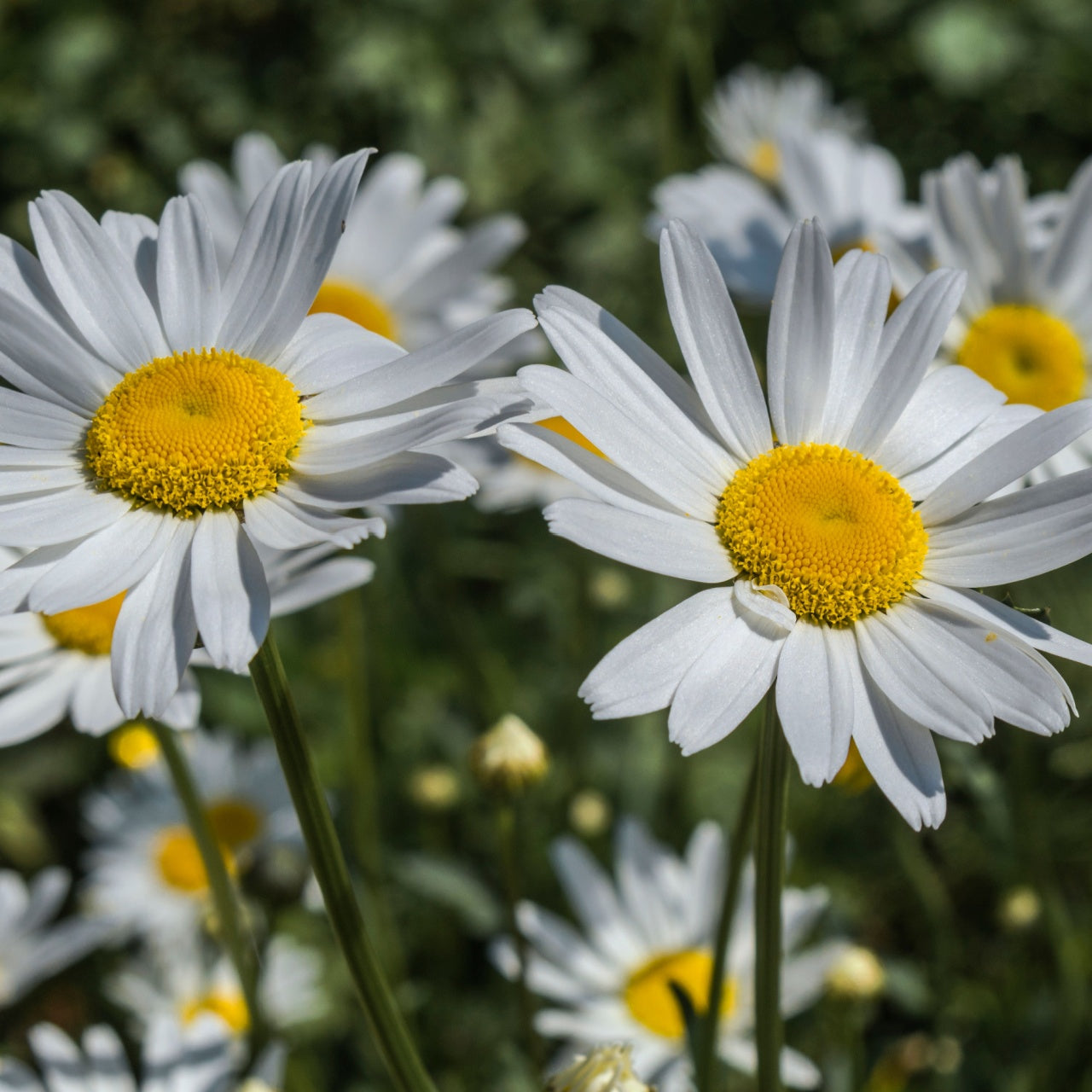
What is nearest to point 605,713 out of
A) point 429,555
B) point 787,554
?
point 787,554

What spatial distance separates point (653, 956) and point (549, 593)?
117 cm

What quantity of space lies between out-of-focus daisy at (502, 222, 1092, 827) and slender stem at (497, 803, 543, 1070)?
673mm

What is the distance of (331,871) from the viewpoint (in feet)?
3.73

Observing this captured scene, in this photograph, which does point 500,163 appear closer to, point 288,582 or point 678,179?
point 678,179

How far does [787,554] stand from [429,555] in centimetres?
145

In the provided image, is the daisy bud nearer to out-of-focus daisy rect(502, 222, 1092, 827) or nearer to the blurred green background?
the blurred green background

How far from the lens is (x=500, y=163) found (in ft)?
12.1

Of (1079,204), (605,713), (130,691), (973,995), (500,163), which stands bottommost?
(973,995)

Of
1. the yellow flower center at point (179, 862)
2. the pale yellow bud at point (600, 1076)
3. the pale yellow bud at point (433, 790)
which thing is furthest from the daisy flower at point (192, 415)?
the yellow flower center at point (179, 862)

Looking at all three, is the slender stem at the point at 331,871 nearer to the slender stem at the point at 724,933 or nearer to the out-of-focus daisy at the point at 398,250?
the slender stem at the point at 724,933

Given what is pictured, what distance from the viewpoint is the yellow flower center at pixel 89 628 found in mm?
1693

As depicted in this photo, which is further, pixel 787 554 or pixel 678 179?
pixel 678 179

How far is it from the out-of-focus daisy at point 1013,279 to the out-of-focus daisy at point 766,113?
1759 millimetres

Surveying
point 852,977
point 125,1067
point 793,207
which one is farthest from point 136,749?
point 793,207
